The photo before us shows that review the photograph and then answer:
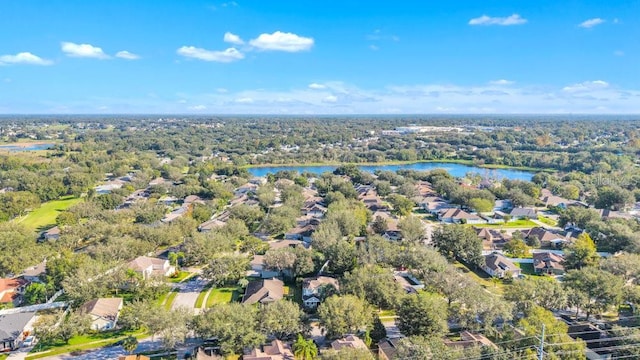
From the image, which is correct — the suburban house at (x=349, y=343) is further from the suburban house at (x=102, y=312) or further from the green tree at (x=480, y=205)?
the green tree at (x=480, y=205)

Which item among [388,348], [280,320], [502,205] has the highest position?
[280,320]

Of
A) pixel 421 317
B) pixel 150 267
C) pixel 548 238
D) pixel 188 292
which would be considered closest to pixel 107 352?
pixel 188 292

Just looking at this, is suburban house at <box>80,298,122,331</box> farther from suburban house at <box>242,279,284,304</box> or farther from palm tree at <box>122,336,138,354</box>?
suburban house at <box>242,279,284,304</box>

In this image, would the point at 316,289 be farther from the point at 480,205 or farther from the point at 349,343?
the point at 480,205

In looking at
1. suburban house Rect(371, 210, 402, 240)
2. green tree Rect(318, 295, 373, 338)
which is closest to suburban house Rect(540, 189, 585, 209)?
suburban house Rect(371, 210, 402, 240)

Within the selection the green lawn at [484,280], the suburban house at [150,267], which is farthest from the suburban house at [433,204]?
the suburban house at [150,267]

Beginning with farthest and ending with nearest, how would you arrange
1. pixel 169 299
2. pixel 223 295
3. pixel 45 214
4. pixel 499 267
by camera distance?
pixel 45 214, pixel 499 267, pixel 223 295, pixel 169 299
